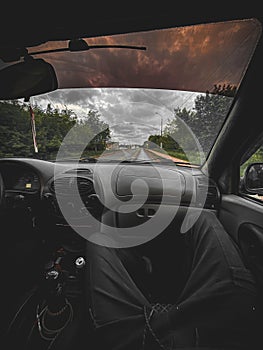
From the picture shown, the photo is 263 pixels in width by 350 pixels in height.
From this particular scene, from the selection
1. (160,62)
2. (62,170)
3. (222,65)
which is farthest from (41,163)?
(222,65)

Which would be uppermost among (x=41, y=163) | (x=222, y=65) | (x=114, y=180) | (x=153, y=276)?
(x=222, y=65)

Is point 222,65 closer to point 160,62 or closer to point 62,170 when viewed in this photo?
point 160,62

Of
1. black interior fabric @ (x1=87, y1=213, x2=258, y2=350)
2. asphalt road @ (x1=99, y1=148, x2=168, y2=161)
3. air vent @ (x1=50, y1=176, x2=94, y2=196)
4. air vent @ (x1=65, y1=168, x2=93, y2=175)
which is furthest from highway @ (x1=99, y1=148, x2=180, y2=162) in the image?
black interior fabric @ (x1=87, y1=213, x2=258, y2=350)

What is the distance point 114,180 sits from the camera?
2934 mm

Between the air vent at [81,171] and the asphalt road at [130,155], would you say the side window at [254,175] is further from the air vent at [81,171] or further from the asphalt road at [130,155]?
the air vent at [81,171]

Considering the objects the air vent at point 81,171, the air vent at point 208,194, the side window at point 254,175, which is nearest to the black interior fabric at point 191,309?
the side window at point 254,175

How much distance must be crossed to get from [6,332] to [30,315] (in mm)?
178

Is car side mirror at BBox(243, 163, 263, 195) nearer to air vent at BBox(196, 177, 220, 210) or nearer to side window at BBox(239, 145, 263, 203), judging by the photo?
side window at BBox(239, 145, 263, 203)

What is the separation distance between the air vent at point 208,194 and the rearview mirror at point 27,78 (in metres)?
1.53

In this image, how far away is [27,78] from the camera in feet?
5.01

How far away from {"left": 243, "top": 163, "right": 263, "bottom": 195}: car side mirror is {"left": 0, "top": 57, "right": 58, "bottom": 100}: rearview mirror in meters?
1.51

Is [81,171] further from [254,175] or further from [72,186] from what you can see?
[254,175]

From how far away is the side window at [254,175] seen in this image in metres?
1.71

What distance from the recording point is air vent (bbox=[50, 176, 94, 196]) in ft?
9.43
